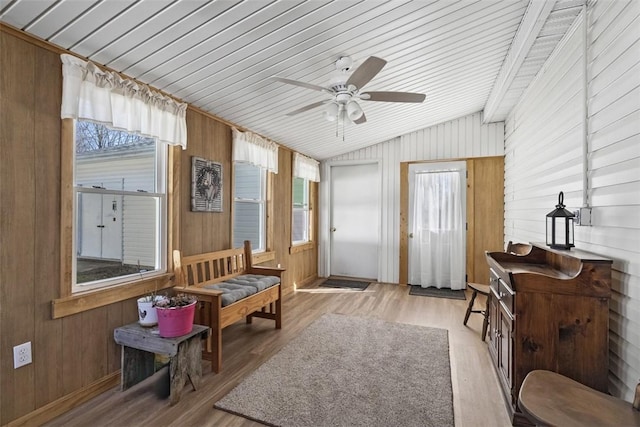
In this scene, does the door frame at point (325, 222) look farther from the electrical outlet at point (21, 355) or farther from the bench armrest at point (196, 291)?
the electrical outlet at point (21, 355)

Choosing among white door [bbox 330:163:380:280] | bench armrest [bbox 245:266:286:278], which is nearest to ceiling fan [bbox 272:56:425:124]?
bench armrest [bbox 245:266:286:278]

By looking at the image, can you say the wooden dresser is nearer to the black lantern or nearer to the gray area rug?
the black lantern

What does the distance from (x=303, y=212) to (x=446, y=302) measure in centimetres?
276

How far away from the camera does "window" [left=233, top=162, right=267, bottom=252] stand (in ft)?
12.7

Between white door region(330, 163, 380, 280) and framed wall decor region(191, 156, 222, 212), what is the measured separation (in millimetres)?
2878

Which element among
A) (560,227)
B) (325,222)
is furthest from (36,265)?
(325,222)

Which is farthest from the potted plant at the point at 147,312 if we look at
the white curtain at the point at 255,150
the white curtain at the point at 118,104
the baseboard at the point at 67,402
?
the white curtain at the point at 255,150

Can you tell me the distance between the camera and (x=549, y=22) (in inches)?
91.1

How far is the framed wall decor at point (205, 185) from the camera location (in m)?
3.04

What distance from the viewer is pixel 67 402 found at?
6.54 feet

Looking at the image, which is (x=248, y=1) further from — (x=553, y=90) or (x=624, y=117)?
(x=553, y=90)

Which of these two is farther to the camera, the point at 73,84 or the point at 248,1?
the point at 73,84

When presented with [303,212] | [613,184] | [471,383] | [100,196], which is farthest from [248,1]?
[303,212]

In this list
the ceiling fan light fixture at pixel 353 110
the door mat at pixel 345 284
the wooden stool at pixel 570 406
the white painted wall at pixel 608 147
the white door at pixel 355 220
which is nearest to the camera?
the wooden stool at pixel 570 406
